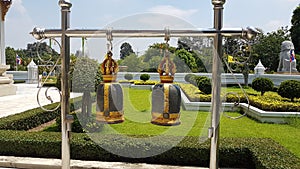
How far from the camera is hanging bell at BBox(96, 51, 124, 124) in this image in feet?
5.17

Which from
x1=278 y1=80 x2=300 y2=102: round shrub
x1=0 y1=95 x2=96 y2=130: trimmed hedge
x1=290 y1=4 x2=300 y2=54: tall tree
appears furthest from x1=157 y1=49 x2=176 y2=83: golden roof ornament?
x1=290 y1=4 x2=300 y2=54: tall tree

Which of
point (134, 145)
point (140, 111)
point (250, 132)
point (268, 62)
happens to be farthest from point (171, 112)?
point (268, 62)

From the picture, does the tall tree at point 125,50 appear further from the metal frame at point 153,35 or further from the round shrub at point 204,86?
the round shrub at point 204,86

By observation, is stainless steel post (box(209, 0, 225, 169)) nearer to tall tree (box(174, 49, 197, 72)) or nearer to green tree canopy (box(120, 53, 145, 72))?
tall tree (box(174, 49, 197, 72))

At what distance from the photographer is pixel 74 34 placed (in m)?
1.88

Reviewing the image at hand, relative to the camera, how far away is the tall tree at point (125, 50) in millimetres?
1900

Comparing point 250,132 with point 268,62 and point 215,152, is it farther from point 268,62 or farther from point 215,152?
point 268,62

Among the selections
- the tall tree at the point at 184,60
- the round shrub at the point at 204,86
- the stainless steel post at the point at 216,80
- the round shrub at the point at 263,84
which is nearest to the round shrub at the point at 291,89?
the round shrub at the point at 263,84

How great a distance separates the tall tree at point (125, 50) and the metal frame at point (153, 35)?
0.15 meters

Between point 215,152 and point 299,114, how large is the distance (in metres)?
5.45

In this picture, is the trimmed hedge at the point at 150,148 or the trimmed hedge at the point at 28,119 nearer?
the trimmed hedge at the point at 150,148

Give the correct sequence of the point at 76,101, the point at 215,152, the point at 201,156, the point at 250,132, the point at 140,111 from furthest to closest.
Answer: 1. the point at 250,132
2. the point at 76,101
3. the point at 201,156
4. the point at 140,111
5. the point at 215,152

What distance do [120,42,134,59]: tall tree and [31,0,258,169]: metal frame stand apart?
0.49 ft

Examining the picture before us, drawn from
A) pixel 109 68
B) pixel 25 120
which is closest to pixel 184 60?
pixel 109 68
